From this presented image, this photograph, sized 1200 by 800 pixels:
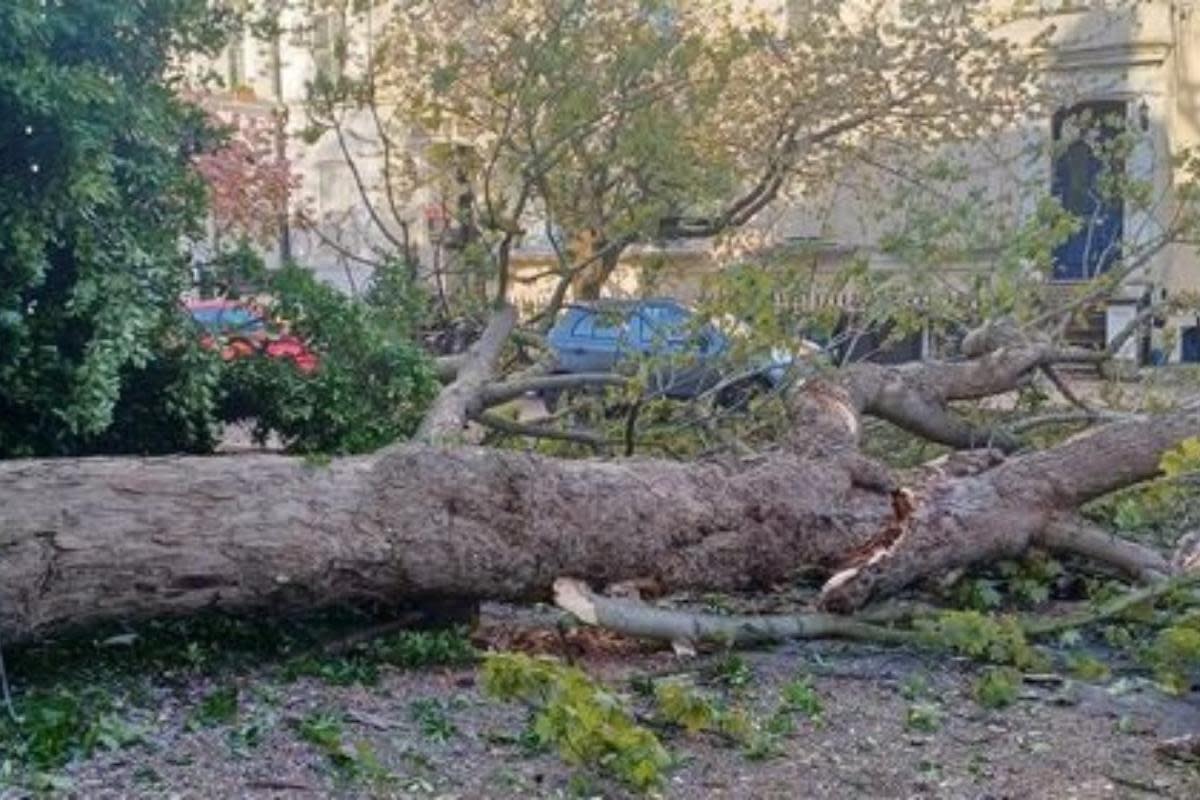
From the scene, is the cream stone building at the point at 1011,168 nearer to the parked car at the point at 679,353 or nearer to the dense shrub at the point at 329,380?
the parked car at the point at 679,353

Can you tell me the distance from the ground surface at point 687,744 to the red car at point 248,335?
1440mm

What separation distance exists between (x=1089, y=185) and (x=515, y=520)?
29.6 ft

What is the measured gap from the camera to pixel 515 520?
15.2ft

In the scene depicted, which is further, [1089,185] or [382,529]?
[1089,185]

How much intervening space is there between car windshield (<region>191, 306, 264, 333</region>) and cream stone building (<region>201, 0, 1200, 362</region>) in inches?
28.6

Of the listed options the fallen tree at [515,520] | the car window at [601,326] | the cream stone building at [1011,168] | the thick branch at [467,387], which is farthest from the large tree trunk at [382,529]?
the car window at [601,326]

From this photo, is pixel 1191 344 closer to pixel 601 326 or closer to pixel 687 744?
pixel 601 326

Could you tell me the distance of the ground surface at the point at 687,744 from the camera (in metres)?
3.55

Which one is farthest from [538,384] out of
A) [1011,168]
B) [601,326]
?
[1011,168]

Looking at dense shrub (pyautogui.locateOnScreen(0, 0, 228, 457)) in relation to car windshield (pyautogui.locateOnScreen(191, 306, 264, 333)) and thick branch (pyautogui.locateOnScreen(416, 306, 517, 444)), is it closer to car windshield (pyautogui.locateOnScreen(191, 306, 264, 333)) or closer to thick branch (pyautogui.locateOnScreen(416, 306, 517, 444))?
car windshield (pyautogui.locateOnScreen(191, 306, 264, 333))

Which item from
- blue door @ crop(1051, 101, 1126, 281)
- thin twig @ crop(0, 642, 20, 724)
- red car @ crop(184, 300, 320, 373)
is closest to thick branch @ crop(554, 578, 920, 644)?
red car @ crop(184, 300, 320, 373)

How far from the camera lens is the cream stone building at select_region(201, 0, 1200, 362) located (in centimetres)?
862

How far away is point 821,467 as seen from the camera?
215 inches

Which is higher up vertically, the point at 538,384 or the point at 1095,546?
the point at 538,384
